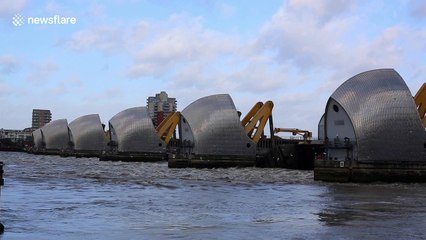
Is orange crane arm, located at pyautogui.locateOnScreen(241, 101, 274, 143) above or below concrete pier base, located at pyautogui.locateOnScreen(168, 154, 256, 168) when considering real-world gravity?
above

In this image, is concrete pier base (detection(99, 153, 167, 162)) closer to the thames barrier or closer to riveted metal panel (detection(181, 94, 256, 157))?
the thames barrier

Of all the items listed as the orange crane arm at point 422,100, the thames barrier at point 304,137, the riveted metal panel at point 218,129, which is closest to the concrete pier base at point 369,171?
the thames barrier at point 304,137

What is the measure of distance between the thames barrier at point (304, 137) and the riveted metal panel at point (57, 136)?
26.5 feet

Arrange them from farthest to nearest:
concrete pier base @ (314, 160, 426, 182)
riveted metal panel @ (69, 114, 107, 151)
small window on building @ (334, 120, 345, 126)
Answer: riveted metal panel @ (69, 114, 107, 151) → small window on building @ (334, 120, 345, 126) → concrete pier base @ (314, 160, 426, 182)

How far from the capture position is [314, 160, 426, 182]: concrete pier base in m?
54.5

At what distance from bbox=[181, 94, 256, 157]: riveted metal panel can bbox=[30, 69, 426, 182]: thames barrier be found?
151 millimetres

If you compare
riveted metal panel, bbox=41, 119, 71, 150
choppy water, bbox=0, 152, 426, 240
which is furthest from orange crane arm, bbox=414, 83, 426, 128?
riveted metal panel, bbox=41, 119, 71, 150

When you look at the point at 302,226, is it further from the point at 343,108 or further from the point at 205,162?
the point at 205,162

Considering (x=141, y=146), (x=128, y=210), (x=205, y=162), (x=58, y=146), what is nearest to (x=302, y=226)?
(x=128, y=210)

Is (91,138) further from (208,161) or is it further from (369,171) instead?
(369,171)

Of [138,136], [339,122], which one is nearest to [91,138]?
[138,136]

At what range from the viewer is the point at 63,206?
25.8 meters

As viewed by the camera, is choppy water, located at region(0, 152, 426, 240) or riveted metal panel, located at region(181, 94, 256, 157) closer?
choppy water, located at region(0, 152, 426, 240)

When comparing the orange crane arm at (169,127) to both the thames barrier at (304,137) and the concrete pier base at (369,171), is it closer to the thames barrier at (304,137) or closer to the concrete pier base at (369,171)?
the thames barrier at (304,137)
